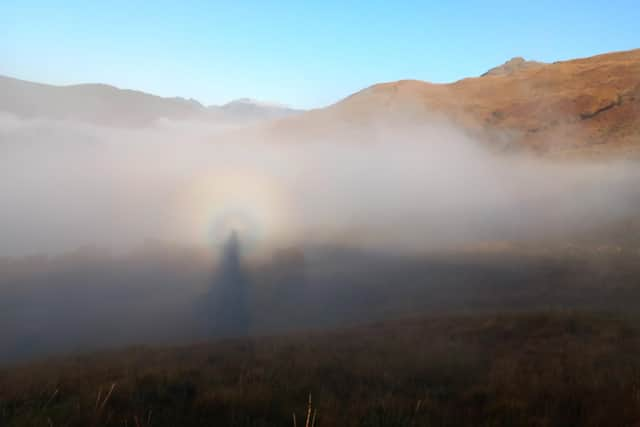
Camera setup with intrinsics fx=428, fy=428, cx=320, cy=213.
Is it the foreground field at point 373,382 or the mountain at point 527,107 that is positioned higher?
the mountain at point 527,107

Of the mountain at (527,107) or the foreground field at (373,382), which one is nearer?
the foreground field at (373,382)

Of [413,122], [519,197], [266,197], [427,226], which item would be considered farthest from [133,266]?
[413,122]

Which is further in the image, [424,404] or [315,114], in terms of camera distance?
[315,114]

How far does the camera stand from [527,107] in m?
58.0

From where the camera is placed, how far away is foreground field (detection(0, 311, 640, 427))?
5262 mm

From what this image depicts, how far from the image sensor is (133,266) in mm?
29016

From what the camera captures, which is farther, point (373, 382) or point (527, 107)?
point (527, 107)

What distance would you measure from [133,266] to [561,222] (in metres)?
31.6

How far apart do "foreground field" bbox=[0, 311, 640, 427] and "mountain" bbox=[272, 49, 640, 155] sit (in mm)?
44863

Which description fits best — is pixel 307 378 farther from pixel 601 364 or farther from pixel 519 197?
pixel 519 197

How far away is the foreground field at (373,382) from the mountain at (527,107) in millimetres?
44863

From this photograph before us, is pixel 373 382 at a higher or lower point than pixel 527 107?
lower

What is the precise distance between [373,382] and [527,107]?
60266 millimetres

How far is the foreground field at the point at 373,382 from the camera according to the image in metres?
5.26
